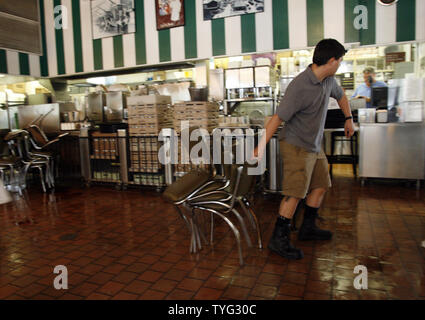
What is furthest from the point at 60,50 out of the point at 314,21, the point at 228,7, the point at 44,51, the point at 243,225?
the point at 243,225

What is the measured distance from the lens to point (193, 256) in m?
2.91

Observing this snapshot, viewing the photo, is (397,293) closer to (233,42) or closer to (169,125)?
(169,125)

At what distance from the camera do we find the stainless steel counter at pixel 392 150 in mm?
5152

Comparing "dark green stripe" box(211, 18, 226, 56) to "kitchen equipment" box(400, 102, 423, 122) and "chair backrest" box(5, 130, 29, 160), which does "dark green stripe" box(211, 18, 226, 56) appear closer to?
A: "kitchen equipment" box(400, 102, 423, 122)

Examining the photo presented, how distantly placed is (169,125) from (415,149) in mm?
3946

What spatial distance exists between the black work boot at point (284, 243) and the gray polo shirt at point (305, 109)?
65 centimetres

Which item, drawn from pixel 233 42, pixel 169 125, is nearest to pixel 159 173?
pixel 169 125

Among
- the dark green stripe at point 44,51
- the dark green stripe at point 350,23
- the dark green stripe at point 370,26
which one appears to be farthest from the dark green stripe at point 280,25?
the dark green stripe at point 44,51

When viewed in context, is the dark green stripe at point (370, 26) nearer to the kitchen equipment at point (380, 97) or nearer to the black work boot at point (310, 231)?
the kitchen equipment at point (380, 97)

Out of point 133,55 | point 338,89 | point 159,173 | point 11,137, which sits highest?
point 133,55

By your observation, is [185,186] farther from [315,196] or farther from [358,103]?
[358,103]

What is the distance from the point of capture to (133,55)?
793 centimetres

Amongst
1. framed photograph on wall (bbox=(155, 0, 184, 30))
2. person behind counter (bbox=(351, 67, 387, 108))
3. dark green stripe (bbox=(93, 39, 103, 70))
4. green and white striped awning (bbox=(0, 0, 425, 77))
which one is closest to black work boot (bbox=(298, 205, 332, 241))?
person behind counter (bbox=(351, 67, 387, 108))

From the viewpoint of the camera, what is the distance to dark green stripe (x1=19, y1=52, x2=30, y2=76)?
8461 mm
